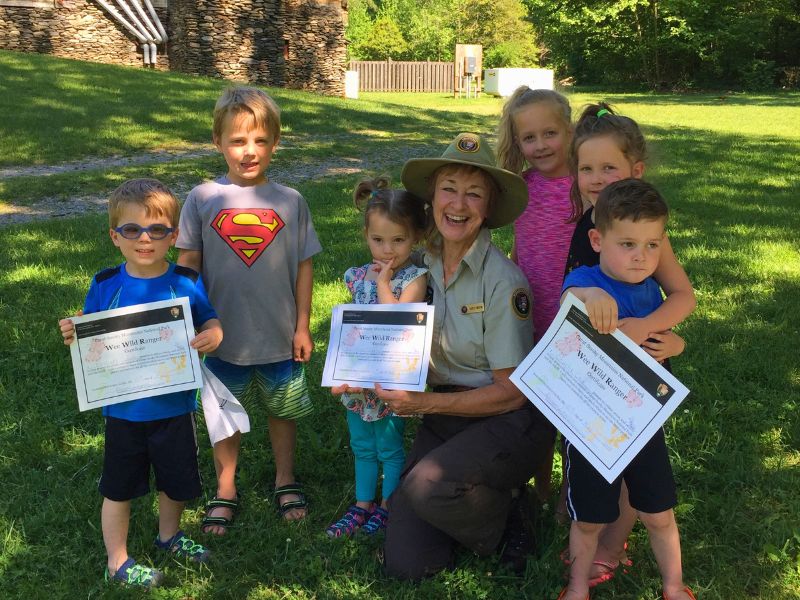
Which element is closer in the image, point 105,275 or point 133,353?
point 133,353

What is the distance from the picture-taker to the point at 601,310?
2.28 meters

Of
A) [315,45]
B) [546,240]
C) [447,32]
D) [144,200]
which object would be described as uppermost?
[447,32]

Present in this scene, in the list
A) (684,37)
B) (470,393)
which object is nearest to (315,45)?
(684,37)

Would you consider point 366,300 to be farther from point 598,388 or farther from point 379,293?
point 598,388

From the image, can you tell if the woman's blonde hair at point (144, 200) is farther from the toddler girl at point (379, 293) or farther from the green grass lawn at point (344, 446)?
the green grass lawn at point (344, 446)

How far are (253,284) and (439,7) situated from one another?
2084 inches

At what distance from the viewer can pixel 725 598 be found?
2631mm

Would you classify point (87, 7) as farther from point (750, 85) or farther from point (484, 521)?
point (750, 85)

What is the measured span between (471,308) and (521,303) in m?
0.19

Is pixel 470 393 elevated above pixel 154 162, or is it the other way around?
pixel 154 162

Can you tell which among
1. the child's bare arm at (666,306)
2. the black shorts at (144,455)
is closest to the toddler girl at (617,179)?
the child's bare arm at (666,306)

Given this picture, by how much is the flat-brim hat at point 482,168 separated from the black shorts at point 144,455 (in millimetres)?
1289

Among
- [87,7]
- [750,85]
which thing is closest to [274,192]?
[87,7]

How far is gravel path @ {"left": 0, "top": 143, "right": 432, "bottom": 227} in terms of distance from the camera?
7900 mm
